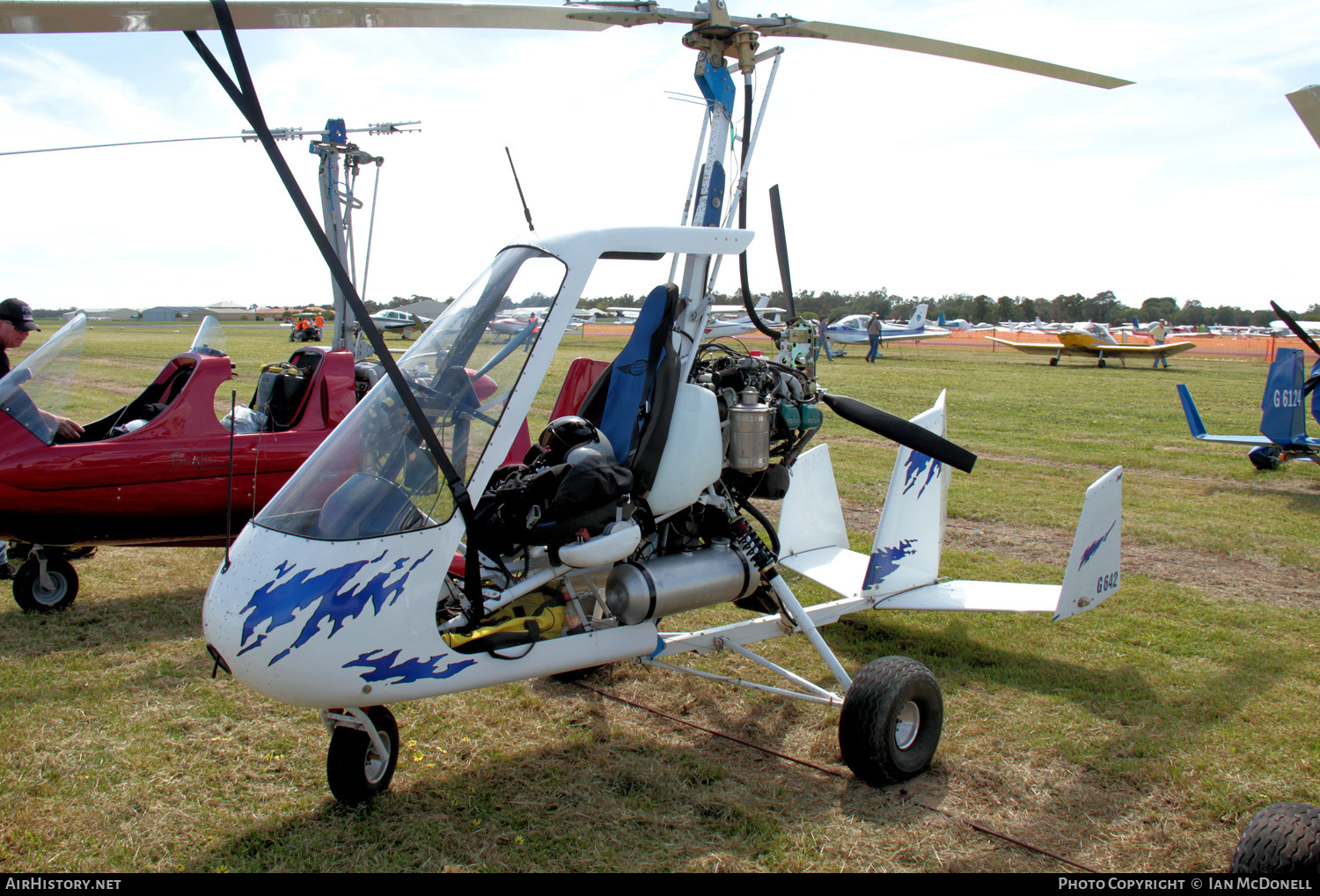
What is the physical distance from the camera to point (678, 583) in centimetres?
368

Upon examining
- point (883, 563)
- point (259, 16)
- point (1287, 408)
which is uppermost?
point (259, 16)

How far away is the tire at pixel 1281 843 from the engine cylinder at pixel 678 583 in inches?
80.9

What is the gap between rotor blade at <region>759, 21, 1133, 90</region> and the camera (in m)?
3.91

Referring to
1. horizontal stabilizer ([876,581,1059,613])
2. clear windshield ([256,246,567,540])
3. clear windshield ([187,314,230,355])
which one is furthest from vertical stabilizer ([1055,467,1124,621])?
clear windshield ([187,314,230,355])

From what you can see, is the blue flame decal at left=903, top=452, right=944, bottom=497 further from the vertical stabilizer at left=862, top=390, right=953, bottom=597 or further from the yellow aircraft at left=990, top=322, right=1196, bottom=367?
the yellow aircraft at left=990, top=322, right=1196, bottom=367

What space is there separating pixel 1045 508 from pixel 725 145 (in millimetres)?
6053

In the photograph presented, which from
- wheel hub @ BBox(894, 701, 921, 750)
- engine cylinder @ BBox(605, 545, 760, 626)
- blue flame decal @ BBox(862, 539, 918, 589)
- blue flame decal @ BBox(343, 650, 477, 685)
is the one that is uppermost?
engine cylinder @ BBox(605, 545, 760, 626)

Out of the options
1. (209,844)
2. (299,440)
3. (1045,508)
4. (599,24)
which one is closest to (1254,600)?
(1045,508)

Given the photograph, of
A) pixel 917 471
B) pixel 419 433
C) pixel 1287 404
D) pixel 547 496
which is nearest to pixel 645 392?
pixel 547 496

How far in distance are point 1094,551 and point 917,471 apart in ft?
3.93

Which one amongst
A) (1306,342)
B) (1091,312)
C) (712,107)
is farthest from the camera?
(1091,312)

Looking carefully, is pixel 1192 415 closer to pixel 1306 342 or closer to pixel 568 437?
pixel 1306 342

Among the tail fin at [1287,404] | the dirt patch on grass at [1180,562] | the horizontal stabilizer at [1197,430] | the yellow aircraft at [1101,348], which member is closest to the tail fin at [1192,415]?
the horizontal stabilizer at [1197,430]

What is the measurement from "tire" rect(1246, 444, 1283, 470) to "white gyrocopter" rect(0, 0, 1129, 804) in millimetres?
8062
